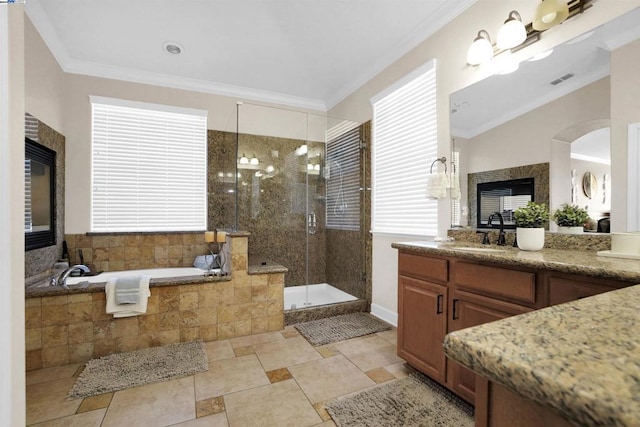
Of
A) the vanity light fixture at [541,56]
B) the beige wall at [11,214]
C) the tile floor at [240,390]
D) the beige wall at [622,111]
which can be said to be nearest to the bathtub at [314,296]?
the tile floor at [240,390]

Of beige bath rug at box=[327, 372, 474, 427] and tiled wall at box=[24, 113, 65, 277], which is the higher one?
tiled wall at box=[24, 113, 65, 277]

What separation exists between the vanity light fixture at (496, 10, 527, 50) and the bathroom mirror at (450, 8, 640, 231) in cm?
16

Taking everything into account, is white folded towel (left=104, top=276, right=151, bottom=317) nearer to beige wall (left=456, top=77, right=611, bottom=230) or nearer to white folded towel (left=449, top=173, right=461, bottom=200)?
white folded towel (left=449, top=173, right=461, bottom=200)

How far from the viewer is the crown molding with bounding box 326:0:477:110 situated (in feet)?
7.69

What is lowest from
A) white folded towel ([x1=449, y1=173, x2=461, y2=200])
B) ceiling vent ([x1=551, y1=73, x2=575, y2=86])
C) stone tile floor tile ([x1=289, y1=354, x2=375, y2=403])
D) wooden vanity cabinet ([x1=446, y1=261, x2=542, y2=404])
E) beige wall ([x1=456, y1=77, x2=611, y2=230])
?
stone tile floor tile ([x1=289, y1=354, x2=375, y2=403])

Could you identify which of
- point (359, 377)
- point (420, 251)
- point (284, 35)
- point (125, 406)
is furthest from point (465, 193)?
point (125, 406)

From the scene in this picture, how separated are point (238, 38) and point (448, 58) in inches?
84.4

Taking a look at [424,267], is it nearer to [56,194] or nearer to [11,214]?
[11,214]

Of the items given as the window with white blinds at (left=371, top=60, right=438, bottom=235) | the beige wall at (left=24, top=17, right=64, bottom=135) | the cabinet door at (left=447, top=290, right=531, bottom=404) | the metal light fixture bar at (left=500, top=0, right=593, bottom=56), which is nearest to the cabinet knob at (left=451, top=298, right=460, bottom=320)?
the cabinet door at (left=447, top=290, right=531, bottom=404)

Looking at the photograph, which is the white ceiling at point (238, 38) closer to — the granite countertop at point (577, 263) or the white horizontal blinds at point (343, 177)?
the white horizontal blinds at point (343, 177)

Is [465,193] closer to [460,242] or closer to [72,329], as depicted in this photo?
[460,242]

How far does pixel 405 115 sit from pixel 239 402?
108 inches

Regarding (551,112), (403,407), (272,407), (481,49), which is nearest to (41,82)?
(272,407)

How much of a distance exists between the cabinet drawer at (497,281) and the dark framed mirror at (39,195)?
3299 millimetres
